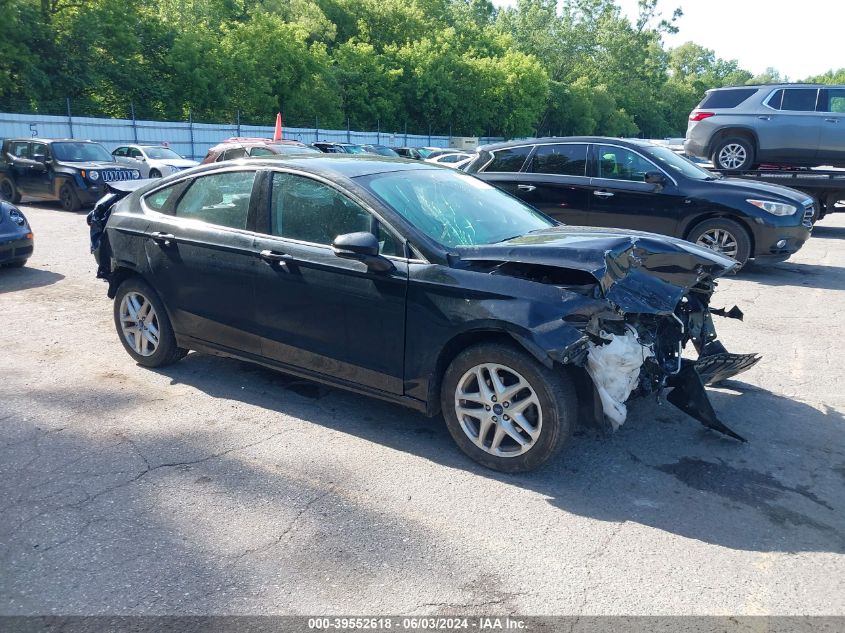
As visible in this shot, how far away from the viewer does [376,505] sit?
3604 mm

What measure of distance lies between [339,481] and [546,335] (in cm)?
140

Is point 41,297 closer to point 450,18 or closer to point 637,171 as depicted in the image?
point 637,171

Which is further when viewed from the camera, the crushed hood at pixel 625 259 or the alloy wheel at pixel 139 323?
the alloy wheel at pixel 139 323

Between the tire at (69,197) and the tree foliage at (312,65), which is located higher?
the tree foliage at (312,65)

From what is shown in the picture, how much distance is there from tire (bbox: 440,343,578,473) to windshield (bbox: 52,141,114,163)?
15246mm

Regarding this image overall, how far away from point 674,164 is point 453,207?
592 centimetres

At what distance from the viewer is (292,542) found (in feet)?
10.7

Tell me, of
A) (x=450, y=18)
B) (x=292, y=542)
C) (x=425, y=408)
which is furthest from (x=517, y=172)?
(x=450, y=18)

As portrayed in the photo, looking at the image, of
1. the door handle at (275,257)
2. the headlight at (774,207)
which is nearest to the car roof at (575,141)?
the headlight at (774,207)

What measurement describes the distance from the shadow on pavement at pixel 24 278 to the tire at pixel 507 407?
261 inches

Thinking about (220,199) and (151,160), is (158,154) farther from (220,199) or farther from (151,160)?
(220,199)

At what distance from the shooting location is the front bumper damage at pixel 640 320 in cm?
371

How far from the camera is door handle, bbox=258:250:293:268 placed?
453cm

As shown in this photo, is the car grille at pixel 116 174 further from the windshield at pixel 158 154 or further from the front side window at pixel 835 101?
the front side window at pixel 835 101
